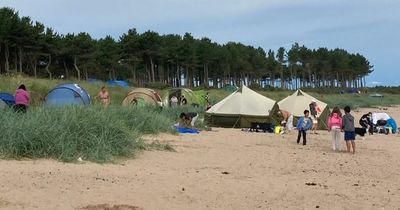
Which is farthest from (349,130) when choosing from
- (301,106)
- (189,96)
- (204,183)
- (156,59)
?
(156,59)

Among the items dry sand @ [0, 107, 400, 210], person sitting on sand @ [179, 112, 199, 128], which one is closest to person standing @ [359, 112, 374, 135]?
person sitting on sand @ [179, 112, 199, 128]

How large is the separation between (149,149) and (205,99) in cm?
2480

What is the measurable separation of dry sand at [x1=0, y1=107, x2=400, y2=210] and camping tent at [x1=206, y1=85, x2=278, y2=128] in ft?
35.2

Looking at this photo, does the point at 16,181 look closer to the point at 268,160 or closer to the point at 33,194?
the point at 33,194

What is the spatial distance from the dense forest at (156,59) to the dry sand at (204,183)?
26.3 m

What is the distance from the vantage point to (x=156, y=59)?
65438 mm

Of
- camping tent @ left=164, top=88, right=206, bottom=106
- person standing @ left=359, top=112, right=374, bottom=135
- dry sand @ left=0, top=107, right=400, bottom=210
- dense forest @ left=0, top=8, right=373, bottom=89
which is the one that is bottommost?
dry sand @ left=0, top=107, right=400, bottom=210

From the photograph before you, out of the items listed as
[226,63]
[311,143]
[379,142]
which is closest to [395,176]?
[311,143]

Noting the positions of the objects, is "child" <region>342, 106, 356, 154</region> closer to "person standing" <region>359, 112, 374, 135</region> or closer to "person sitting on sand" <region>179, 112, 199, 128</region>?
"person sitting on sand" <region>179, 112, 199, 128</region>

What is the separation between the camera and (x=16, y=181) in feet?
25.8

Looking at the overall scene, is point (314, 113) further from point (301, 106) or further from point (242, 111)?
point (242, 111)

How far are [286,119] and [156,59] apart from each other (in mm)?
42345

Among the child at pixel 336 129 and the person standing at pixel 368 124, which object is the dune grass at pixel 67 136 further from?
the person standing at pixel 368 124

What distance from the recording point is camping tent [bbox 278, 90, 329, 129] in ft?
86.8
